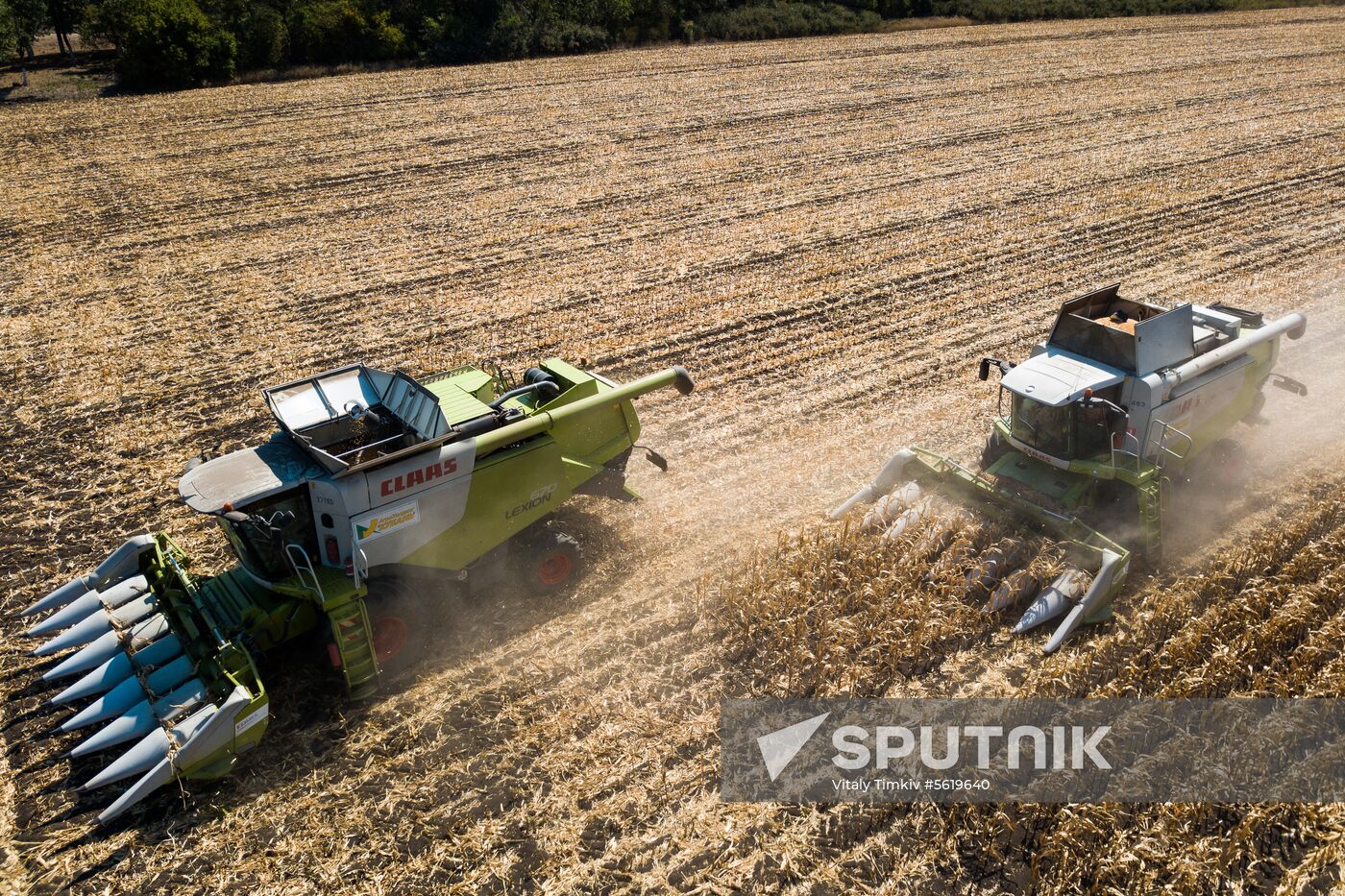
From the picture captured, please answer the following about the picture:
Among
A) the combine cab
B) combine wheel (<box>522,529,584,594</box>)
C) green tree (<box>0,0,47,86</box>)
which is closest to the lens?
the combine cab

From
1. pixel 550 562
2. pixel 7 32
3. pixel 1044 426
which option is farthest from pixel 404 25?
pixel 1044 426

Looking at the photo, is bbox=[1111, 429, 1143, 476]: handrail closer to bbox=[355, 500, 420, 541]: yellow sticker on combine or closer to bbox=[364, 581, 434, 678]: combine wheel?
bbox=[355, 500, 420, 541]: yellow sticker on combine

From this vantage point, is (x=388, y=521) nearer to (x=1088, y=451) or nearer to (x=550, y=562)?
(x=550, y=562)

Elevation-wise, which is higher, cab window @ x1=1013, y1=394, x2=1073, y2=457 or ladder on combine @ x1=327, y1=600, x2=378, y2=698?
cab window @ x1=1013, y1=394, x2=1073, y2=457

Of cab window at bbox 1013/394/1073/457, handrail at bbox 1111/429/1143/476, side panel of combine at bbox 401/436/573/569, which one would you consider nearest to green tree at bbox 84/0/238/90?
side panel of combine at bbox 401/436/573/569

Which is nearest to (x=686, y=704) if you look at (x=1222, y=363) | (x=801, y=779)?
(x=801, y=779)

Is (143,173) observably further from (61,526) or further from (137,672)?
(137,672)
